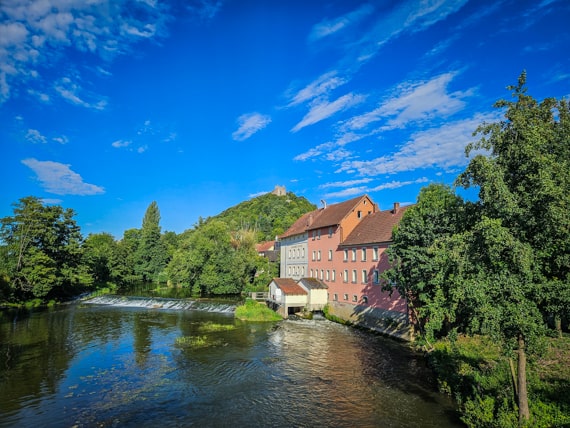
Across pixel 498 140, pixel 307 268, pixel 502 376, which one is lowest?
pixel 502 376

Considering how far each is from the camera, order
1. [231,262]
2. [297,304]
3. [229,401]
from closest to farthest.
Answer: [229,401] < [297,304] < [231,262]

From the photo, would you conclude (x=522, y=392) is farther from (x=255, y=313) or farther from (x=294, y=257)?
(x=294, y=257)

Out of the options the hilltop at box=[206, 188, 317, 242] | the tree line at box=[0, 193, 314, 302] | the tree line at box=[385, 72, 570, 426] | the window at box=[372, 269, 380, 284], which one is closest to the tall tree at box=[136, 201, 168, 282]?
the tree line at box=[0, 193, 314, 302]

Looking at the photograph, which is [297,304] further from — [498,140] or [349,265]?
[498,140]

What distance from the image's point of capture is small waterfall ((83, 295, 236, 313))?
4669 centimetres

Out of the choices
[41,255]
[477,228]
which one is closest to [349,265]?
[477,228]

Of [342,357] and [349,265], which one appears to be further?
[349,265]

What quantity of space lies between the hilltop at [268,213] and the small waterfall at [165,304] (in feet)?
225

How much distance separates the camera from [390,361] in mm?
23875

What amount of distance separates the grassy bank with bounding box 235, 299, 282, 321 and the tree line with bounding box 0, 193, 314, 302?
1985 centimetres

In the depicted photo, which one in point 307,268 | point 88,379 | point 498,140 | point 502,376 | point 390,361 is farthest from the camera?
point 307,268

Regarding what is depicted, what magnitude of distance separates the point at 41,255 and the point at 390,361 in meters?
50.4

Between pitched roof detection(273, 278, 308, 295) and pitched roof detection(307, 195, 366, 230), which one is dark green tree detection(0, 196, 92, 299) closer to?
pitched roof detection(273, 278, 308, 295)

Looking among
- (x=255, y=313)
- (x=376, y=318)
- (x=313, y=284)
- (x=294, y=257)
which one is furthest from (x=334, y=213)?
(x=376, y=318)
